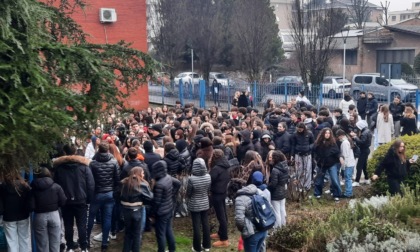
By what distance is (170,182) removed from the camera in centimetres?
884

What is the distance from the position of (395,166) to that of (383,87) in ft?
67.8

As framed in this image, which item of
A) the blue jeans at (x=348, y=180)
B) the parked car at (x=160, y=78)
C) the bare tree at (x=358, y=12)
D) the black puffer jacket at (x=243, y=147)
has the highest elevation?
the bare tree at (x=358, y=12)

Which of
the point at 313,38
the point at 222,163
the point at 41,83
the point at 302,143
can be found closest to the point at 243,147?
the point at 302,143

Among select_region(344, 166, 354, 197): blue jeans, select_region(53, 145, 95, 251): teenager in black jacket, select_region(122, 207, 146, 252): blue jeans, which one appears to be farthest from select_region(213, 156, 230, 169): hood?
select_region(344, 166, 354, 197): blue jeans

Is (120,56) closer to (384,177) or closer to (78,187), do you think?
(78,187)

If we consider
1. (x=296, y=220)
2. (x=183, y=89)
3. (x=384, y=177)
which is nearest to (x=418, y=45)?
(x=183, y=89)

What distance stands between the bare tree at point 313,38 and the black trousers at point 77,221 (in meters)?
20.2

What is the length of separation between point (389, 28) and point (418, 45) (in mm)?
2908

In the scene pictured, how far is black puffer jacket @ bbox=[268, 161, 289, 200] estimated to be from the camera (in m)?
9.65

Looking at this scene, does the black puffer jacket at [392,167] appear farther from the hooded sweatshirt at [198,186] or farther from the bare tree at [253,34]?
the bare tree at [253,34]

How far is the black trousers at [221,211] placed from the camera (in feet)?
A: 31.3

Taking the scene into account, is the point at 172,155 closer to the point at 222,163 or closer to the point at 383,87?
the point at 222,163

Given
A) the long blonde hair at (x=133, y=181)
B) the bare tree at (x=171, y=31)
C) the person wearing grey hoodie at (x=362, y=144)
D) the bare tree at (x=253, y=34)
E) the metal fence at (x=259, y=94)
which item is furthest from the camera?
the bare tree at (x=171, y=31)

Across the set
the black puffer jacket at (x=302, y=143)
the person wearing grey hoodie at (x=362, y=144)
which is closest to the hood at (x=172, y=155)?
the black puffer jacket at (x=302, y=143)
